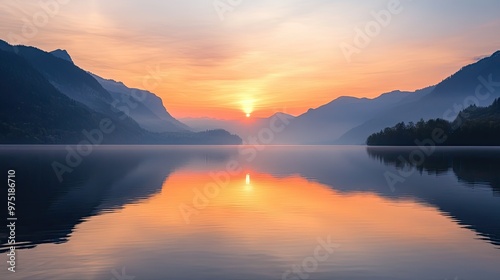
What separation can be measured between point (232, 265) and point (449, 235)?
21441 mm

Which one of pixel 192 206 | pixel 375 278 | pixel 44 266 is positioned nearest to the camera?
pixel 375 278

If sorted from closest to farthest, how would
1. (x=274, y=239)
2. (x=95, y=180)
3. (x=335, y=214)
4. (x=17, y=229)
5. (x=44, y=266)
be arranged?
(x=44, y=266) < (x=274, y=239) < (x=17, y=229) < (x=335, y=214) < (x=95, y=180)

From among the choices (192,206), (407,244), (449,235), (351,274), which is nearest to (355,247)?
(407,244)

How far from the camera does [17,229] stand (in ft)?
133

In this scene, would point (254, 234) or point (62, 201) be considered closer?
point (254, 234)

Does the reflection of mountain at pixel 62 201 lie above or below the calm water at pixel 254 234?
above

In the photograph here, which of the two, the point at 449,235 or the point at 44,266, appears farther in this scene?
the point at 449,235

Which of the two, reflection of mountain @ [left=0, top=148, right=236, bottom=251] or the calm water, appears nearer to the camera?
the calm water

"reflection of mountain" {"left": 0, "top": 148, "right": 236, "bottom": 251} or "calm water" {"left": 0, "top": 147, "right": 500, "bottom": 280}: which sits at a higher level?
"reflection of mountain" {"left": 0, "top": 148, "right": 236, "bottom": 251}

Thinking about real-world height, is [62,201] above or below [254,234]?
above

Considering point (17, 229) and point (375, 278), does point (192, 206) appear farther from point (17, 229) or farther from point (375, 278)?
point (375, 278)

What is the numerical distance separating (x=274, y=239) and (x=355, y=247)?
22.4 ft

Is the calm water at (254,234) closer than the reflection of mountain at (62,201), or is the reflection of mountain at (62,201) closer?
the calm water at (254,234)

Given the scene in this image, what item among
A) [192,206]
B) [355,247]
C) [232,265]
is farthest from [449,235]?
[192,206]
